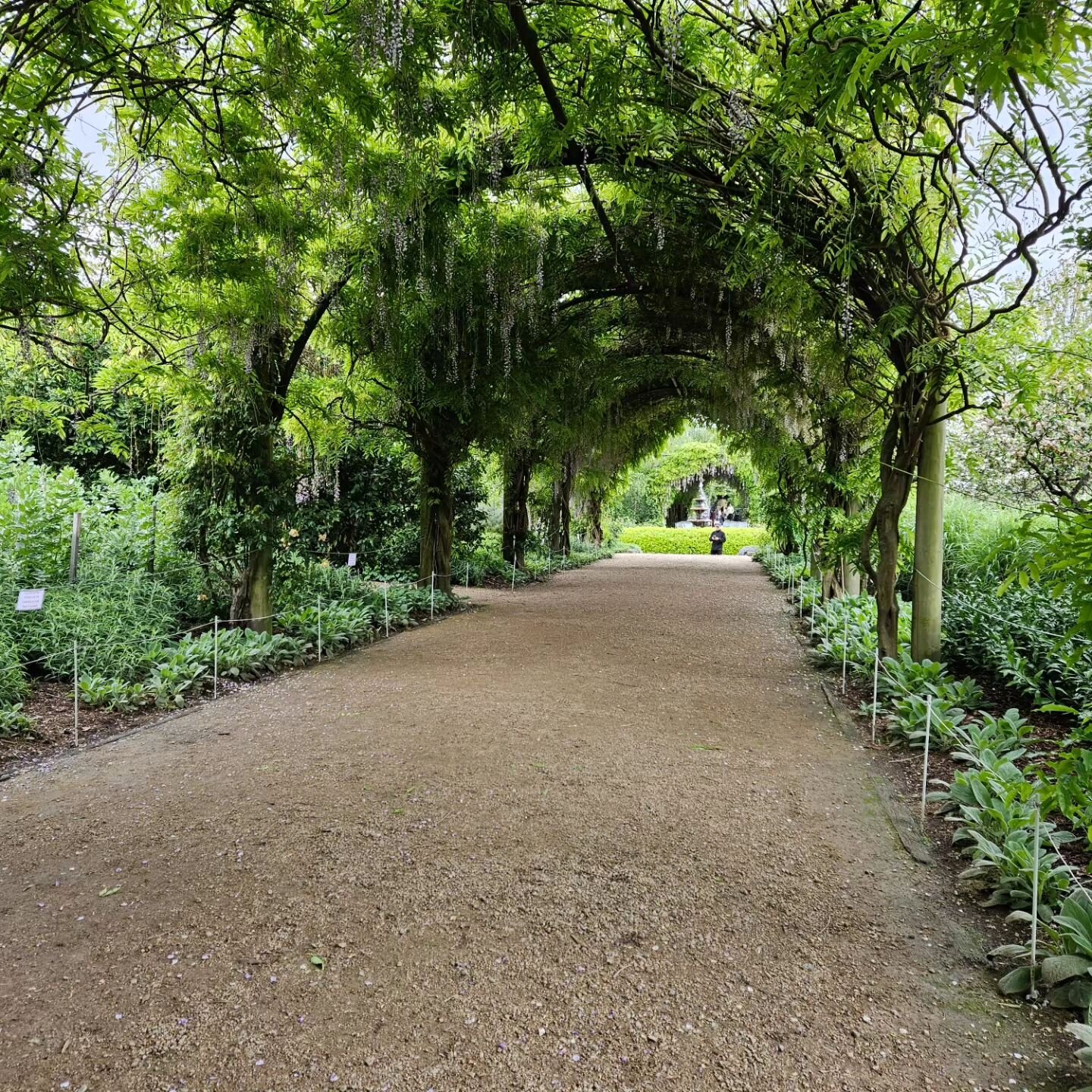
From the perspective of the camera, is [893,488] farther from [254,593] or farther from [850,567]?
[254,593]

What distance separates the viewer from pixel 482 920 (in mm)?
2076

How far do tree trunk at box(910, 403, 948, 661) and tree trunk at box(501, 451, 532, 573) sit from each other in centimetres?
896

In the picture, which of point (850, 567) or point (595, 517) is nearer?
point (850, 567)

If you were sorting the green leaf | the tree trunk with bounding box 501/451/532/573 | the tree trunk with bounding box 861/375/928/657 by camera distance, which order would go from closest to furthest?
the green leaf, the tree trunk with bounding box 861/375/928/657, the tree trunk with bounding box 501/451/532/573

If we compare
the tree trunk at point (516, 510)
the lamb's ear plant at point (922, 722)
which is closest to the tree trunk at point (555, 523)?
the tree trunk at point (516, 510)

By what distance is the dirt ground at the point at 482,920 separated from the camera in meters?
1.55

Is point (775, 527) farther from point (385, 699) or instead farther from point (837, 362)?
point (385, 699)

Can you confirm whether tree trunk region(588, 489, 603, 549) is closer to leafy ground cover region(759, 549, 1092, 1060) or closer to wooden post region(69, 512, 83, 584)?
leafy ground cover region(759, 549, 1092, 1060)

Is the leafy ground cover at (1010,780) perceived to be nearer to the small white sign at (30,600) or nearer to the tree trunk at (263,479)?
the small white sign at (30,600)

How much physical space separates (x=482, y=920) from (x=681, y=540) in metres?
25.2

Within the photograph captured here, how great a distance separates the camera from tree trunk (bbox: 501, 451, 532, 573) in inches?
519

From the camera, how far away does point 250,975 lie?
1812 mm

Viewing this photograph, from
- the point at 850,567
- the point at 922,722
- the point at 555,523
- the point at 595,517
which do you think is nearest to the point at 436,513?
the point at 850,567

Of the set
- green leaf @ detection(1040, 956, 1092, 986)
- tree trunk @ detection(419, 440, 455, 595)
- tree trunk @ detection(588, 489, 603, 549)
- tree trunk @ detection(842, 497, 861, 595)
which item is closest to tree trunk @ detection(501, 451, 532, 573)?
tree trunk @ detection(419, 440, 455, 595)
